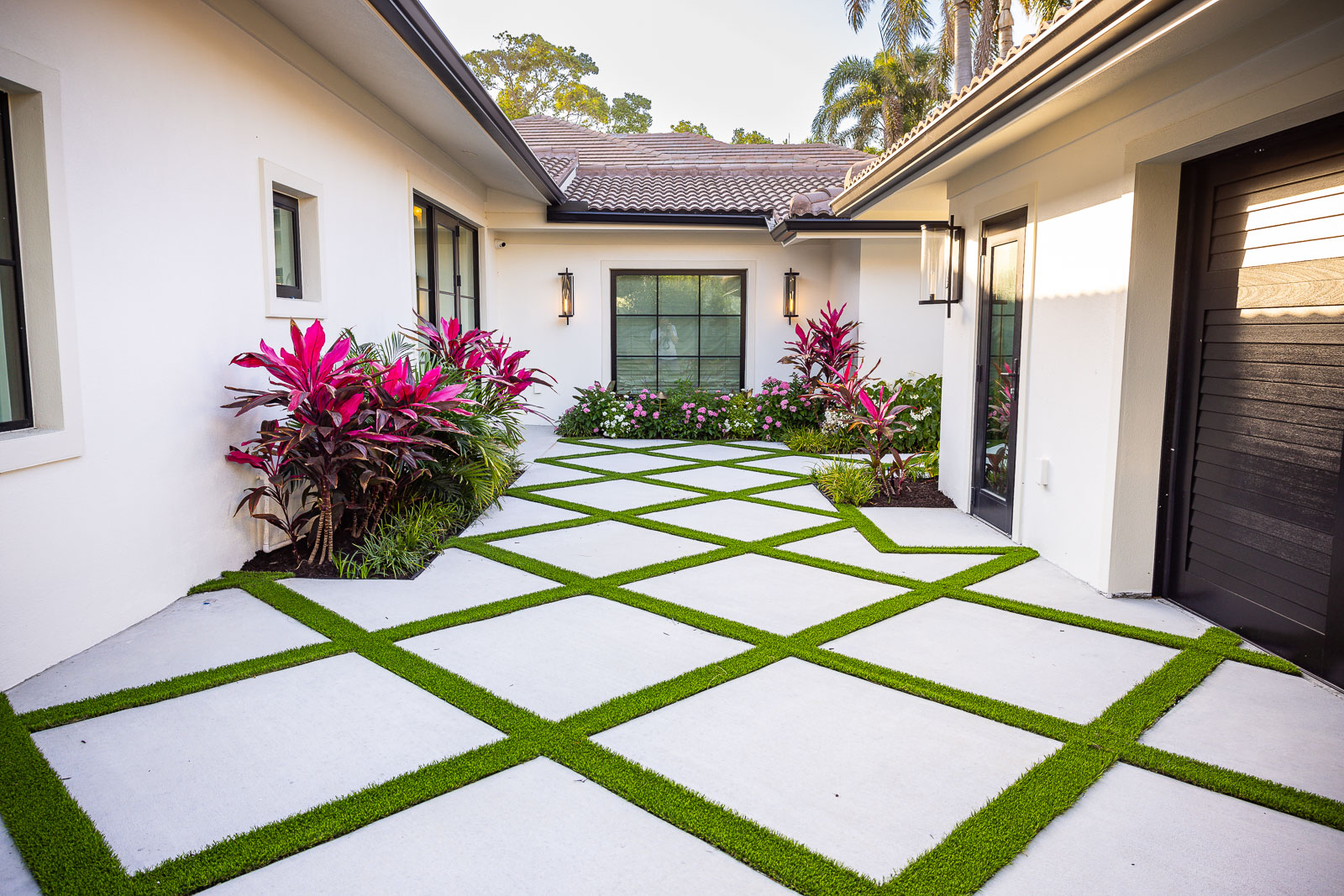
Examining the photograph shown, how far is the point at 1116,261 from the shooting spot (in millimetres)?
3744

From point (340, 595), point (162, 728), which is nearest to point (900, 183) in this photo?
point (340, 595)

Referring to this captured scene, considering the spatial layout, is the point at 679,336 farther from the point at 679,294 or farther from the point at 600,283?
the point at 600,283

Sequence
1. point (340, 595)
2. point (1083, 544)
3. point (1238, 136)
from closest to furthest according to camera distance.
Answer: point (1238, 136) < point (340, 595) < point (1083, 544)

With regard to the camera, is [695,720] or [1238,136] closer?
[695,720]

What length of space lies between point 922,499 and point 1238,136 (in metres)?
3.39

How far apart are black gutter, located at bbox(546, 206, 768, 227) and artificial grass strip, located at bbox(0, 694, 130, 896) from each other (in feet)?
26.1

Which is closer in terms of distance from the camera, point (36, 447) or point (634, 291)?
point (36, 447)

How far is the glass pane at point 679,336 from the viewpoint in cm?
1040

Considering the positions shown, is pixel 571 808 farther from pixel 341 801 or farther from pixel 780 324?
pixel 780 324

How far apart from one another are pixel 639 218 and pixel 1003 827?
8343mm

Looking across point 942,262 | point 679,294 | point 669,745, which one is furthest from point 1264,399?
point 679,294

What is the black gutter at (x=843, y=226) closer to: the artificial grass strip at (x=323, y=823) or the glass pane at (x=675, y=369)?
the glass pane at (x=675, y=369)

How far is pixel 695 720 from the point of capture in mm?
2529

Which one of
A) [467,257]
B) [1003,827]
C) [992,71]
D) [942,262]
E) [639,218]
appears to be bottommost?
[1003,827]
